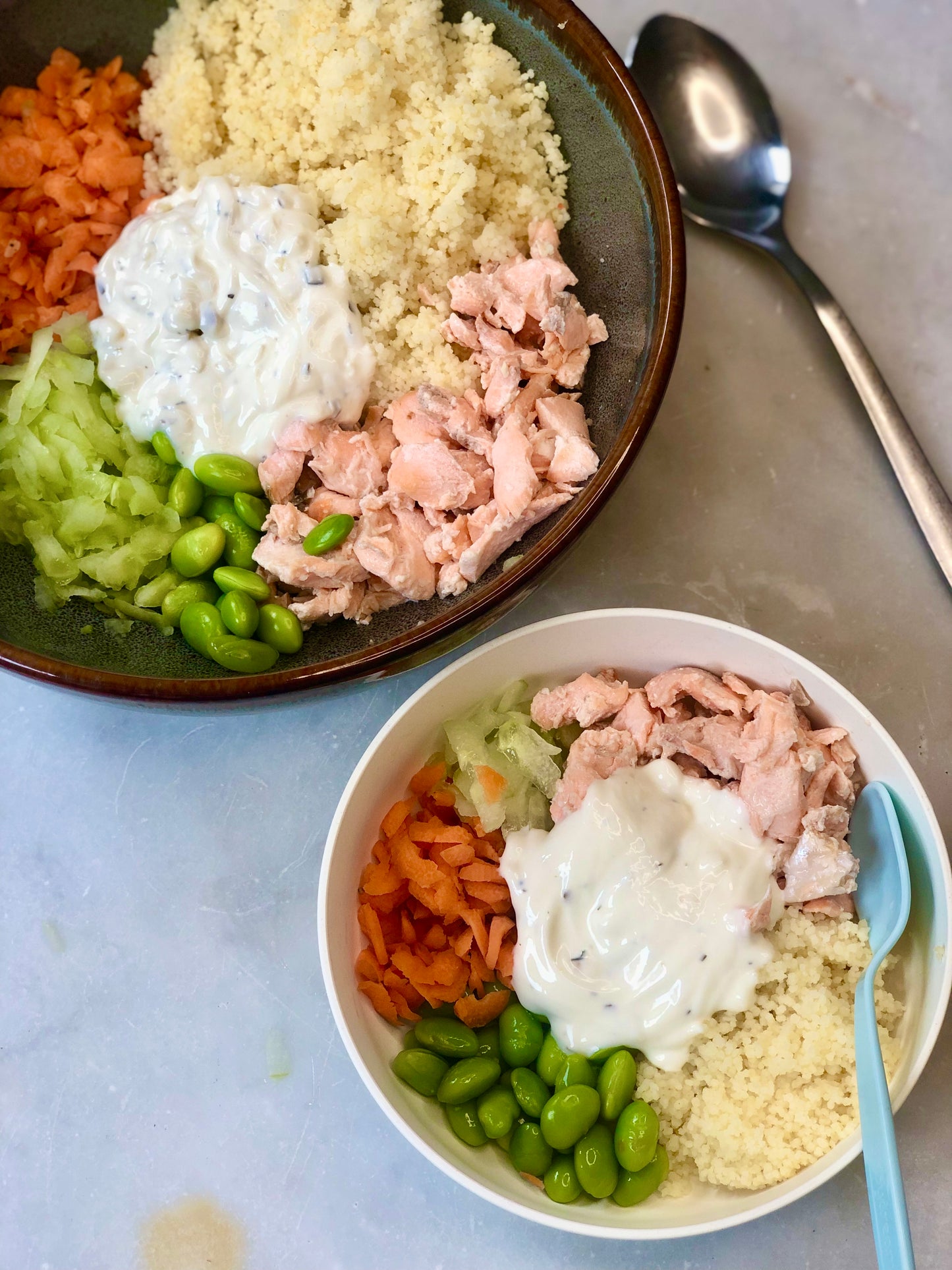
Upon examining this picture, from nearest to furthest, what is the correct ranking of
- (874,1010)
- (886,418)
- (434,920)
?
1. (874,1010)
2. (434,920)
3. (886,418)

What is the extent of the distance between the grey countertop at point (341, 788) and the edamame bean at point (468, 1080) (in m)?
0.23

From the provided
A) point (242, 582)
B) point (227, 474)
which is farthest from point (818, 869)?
point (227, 474)

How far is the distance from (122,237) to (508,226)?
668mm

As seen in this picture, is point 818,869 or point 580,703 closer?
point 818,869

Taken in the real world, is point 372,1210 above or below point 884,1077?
below

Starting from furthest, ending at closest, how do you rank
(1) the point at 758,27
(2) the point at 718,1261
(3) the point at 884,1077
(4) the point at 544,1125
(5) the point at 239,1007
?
1. (1) the point at 758,27
2. (5) the point at 239,1007
3. (2) the point at 718,1261
4. (4) the point at 544,1125
5. (3) the point at 884,1077

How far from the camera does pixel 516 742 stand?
67.1 inches

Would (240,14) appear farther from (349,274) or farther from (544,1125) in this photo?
(544,1125)

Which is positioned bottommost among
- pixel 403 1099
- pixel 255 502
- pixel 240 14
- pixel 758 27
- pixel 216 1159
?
pixel 216 1159

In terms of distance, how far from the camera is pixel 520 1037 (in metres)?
1.60

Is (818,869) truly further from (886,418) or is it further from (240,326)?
(240,326)

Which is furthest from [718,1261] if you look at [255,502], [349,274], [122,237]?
[122,237]

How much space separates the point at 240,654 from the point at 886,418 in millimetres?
1234

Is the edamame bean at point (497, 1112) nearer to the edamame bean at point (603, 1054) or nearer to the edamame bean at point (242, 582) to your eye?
the edamame bean at point (603, 1054)
